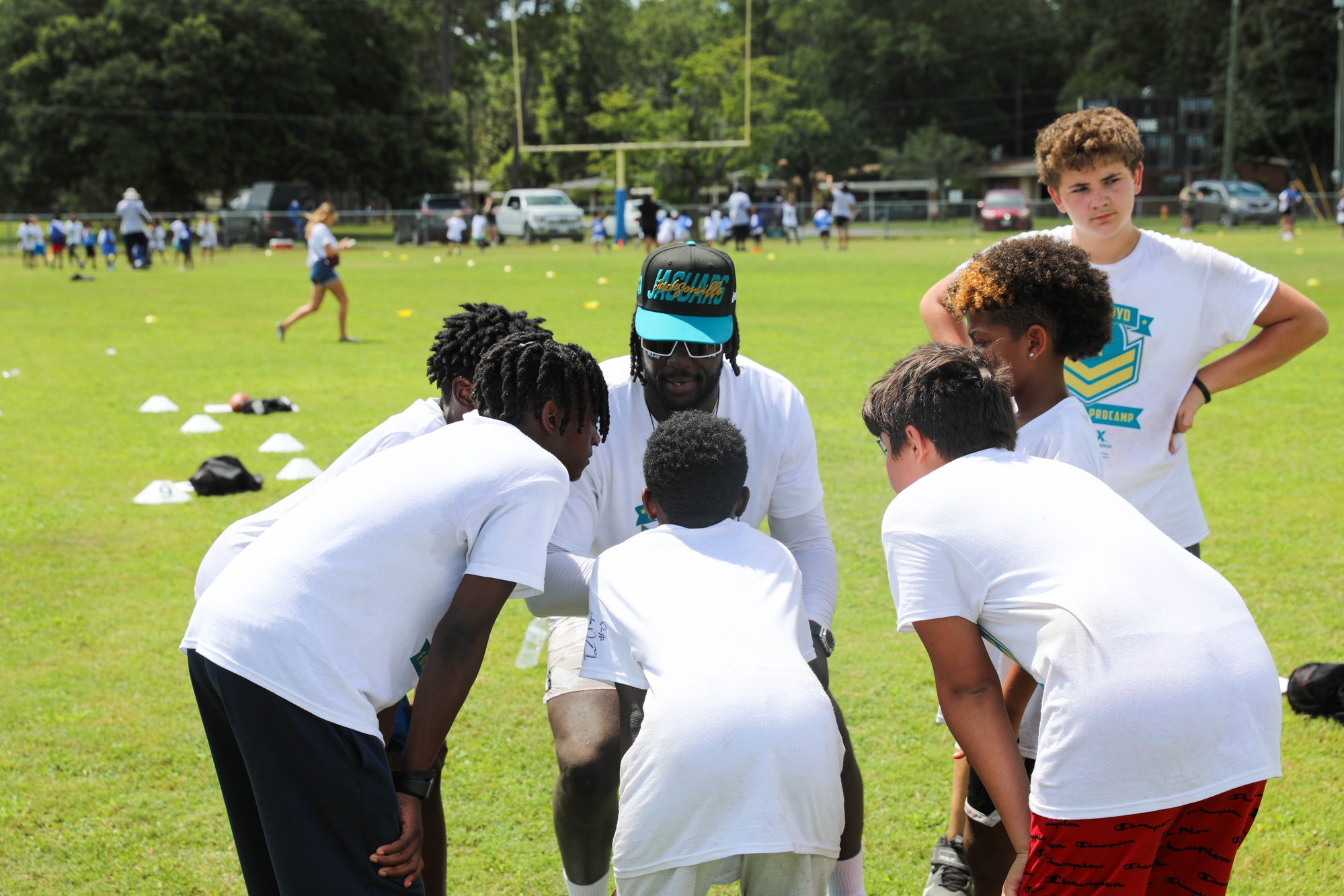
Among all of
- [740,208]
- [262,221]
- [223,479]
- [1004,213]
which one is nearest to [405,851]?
[223,479]

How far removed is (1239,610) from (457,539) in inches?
64.1

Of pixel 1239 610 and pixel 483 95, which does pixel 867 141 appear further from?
pixel 1239 610

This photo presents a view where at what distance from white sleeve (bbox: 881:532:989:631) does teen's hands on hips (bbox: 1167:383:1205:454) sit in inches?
68.8

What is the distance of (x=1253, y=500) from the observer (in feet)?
23.8

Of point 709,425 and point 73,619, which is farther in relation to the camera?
point 73,619

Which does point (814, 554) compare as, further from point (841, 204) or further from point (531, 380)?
point (841, 204)

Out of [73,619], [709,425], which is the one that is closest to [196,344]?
[73,619]

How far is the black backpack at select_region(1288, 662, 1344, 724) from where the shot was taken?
436 cm

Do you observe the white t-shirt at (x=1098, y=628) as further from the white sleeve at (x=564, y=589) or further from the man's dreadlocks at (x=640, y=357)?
the man's dreadlocks at (x=640, y=357)

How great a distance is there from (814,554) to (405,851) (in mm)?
1552

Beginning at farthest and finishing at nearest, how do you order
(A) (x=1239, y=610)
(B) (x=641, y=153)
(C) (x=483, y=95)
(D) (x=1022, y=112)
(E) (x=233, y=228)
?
(C) (x=483, y=95) → (D) (x=1022, y=112) → (B) (x=641, y=153) → (E) (x=233, y=228) → (A) (x=1239, y=610)

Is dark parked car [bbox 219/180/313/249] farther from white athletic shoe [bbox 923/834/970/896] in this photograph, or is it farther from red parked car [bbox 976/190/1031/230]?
white athletic shoe [bbox 923/834/970/896]

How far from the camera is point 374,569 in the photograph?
242cm

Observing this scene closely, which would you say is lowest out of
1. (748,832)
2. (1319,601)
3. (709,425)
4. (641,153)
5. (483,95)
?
(1319,601)
